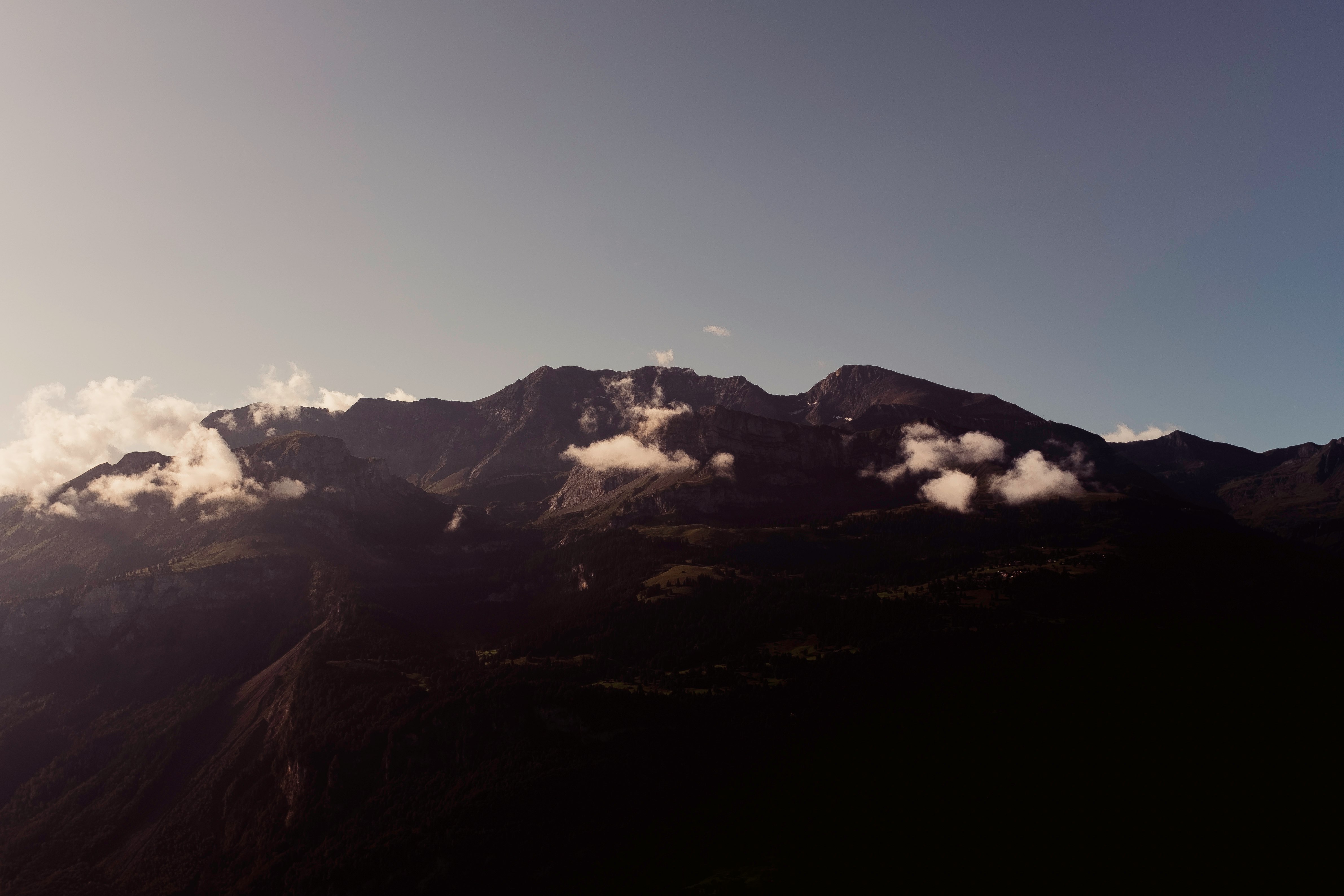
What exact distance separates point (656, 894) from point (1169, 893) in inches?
5542

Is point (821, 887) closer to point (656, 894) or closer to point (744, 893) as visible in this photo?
point (744, 893)

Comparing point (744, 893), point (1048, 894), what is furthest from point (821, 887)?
point (1048, 894)

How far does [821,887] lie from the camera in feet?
632

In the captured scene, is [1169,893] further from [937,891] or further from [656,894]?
[656,894]

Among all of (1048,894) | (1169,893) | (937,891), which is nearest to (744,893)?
(937,891)

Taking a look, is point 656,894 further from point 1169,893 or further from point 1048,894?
point 1169,893

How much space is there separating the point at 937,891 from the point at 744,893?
52.4 meters

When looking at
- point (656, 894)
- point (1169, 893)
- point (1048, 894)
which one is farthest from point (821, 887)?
point (1169, 893)

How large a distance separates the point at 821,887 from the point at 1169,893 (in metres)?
97.3

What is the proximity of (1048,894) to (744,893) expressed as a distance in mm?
83442

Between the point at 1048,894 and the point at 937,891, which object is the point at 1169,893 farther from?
the point at 937,891

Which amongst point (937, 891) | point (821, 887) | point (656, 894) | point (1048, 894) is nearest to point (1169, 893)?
point (1048, 894)

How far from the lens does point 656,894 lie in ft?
654

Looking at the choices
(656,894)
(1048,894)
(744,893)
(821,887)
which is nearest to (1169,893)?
(1048,894)
